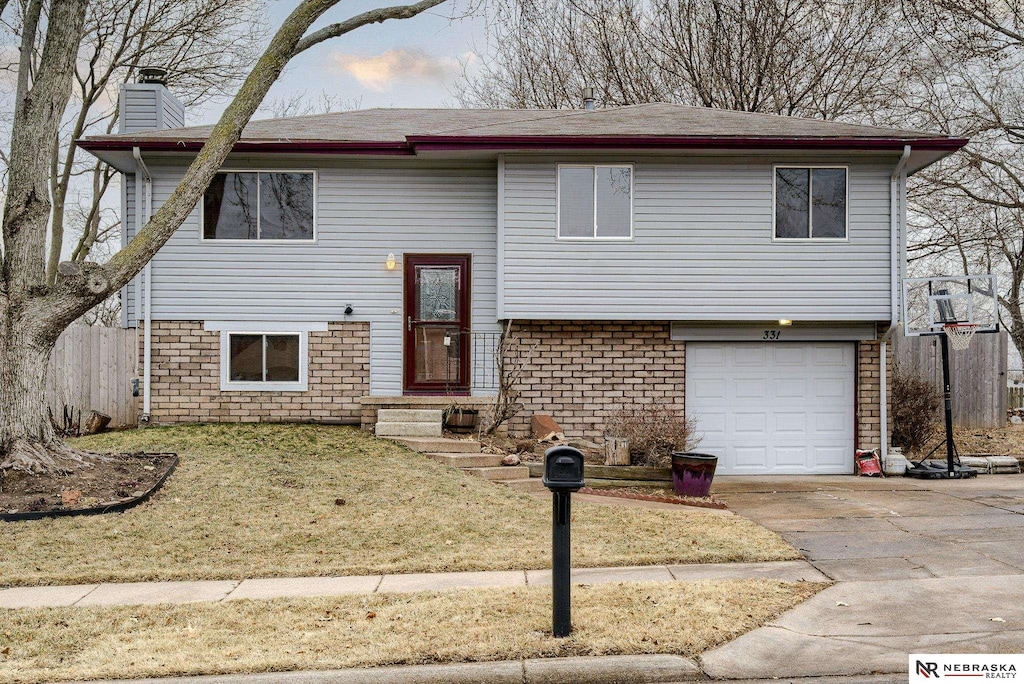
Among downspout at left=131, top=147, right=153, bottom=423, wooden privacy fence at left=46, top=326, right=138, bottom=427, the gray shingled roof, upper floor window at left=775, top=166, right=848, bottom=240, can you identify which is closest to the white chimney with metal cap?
the gray shingled roof

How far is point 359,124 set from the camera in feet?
50.0

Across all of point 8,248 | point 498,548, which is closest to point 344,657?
point 498,548

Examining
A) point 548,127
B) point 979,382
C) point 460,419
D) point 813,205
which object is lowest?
point 460,419

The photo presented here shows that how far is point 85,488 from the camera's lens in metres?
9.45

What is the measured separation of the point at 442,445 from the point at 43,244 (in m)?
5.54

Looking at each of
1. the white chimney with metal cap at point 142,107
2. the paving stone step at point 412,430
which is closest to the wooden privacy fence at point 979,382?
the paving stone step at point 412,430

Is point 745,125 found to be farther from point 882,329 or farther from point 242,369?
point 242,369

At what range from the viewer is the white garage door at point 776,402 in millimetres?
13938

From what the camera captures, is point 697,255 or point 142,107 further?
point 142,107

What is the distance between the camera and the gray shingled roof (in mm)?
13133

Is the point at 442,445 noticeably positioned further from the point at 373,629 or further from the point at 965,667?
the point at 965,667

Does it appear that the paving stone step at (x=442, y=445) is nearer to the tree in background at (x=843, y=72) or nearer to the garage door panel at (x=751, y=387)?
the garage door panel at (x=751, y=387)

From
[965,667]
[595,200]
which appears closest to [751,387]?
[595,200]

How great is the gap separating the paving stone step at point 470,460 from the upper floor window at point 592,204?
12.4ft
